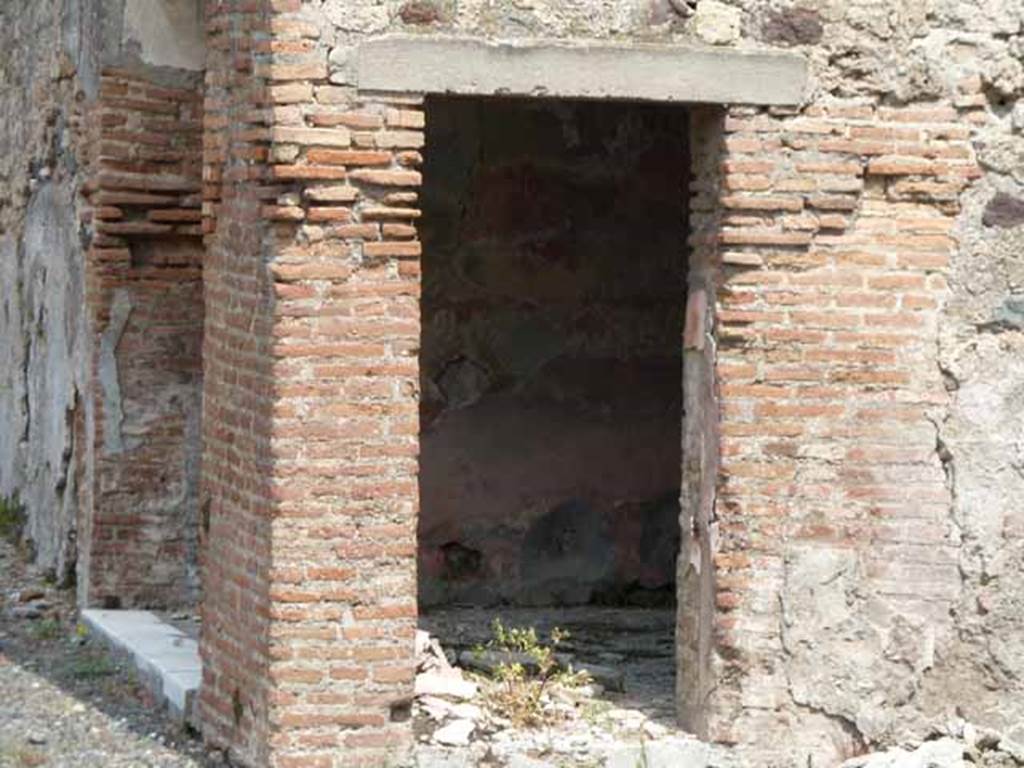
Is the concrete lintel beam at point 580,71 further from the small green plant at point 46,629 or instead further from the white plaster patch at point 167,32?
the small green plant at point 46,629

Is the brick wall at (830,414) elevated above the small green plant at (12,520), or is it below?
above

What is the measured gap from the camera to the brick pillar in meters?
7.71

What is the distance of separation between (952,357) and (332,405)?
2142 mm

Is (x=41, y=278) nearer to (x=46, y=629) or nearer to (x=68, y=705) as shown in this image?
(x=46, y=629)

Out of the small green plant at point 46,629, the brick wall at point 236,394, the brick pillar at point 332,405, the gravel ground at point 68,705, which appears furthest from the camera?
the small green plant at point 46,629

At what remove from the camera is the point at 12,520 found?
1330cm

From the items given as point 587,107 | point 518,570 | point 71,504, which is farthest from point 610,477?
point 71,504

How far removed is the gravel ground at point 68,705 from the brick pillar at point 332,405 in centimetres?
80

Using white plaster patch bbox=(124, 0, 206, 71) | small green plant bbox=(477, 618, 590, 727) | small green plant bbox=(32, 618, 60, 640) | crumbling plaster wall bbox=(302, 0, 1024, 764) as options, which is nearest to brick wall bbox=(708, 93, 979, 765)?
crumbling plaster wall bbox=(302, 0, 1024, 764)

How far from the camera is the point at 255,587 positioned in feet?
26.2

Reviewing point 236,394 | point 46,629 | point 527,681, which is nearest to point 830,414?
point 527,681

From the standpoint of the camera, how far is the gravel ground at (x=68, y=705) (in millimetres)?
8555

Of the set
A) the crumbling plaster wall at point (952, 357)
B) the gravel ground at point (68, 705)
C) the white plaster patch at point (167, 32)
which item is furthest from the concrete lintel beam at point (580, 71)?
the white plaster patch at point (167, 32)

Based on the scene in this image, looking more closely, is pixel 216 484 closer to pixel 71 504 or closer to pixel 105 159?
pixel 105 159
